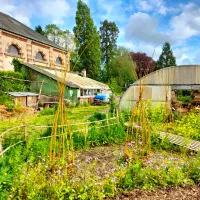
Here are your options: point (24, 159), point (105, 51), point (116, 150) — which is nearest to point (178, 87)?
point (116, 150)

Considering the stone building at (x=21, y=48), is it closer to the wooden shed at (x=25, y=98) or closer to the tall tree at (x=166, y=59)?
the wooden shed at (x=25, y=98)

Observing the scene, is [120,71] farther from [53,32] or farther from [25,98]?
[25,98]

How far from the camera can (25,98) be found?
682 inches

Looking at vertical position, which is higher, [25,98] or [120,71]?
[120,71]

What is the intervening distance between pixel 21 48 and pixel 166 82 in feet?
55.5

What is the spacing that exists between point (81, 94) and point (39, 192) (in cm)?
1974

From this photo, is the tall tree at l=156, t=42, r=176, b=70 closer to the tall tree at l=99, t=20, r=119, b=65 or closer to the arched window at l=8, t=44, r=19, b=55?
the tall tree at l=99, t=20, r=119, b=65

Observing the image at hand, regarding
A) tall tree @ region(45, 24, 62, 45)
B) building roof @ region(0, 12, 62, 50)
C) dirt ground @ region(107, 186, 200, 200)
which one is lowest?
dirt ground @ region(107, 186, 200, 200)

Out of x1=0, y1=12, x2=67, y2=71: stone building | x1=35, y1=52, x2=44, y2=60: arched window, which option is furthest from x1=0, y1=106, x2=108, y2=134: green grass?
x1=35, y1=52, x2=44, y2=60: arched window

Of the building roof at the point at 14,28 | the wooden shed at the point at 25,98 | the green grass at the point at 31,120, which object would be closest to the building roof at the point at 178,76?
the green grass at the point at 31,120

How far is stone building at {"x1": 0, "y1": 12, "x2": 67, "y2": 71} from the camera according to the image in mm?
21031

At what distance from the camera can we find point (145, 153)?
5934 millimetres

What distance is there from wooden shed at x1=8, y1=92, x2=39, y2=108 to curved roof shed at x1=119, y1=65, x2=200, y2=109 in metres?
8.19

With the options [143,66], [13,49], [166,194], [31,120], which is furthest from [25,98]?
[166,194]
